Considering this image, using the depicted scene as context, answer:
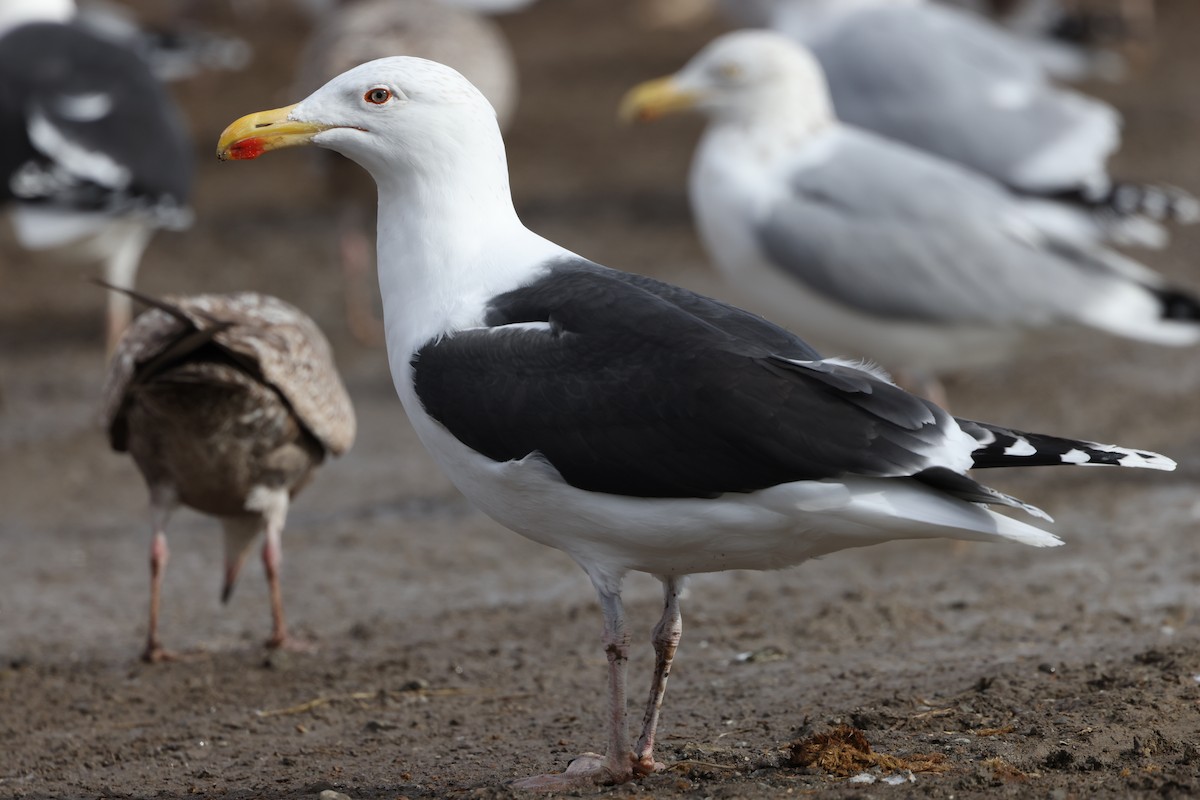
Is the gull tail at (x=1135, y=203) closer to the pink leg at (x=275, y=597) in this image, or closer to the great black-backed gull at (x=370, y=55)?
the great black-backed gull at (x=370, y=55)

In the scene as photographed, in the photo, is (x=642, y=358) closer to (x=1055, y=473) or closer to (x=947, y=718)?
(x=947, y=718)

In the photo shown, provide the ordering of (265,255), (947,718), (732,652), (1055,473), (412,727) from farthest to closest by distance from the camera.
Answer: (265,255) < (1055,473) < (732,652) < (412,727) < (947,718)

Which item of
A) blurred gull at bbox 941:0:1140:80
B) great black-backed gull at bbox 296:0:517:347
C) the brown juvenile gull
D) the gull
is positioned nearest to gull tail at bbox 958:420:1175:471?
the gull

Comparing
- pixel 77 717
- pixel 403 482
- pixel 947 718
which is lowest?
pixel 403 482

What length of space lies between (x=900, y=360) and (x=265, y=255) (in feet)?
18.3

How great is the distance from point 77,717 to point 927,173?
4.77 m

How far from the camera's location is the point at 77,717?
17.3ft

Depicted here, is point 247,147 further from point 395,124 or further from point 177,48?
point 177,48

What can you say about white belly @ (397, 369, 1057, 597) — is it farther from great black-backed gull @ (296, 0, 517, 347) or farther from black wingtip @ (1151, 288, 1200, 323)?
great black-backed gull @ (296, 0, 517, 347)

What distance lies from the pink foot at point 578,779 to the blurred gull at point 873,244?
4.00 meters

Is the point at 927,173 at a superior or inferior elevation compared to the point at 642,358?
inferior

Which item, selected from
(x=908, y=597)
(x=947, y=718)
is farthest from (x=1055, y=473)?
(x=947, y=718)

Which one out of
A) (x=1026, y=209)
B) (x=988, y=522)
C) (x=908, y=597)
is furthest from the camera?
(x=1026, y=209)

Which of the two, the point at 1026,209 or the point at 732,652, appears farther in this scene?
the point at 1026,209
